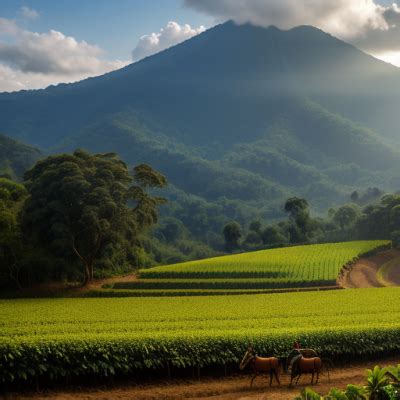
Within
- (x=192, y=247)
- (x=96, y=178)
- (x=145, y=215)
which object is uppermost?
(x=96, y=178)

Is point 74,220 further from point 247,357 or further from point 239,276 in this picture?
point 247,357

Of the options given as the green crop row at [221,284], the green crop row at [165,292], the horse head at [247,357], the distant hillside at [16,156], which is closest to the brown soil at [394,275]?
the green crop row at [221,284]

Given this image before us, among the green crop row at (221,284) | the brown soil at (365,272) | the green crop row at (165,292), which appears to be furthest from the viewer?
the brown soil at (365,272)

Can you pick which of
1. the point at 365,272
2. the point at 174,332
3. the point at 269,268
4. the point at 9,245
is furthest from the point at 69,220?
the point at 365,272

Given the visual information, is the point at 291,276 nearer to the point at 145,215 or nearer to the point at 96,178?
the point at 145,215

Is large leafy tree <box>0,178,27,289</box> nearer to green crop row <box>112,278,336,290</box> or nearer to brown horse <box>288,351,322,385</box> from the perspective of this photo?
green crop row <box>112,278,336,290</box>

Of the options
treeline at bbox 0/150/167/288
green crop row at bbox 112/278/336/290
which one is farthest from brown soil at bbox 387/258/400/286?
treeline at bbox 0/150/167/288

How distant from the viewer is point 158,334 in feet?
70.3

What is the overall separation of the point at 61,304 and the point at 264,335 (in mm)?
20437

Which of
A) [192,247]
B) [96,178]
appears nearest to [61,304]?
[96,178]

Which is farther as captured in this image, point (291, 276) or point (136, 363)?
point (291, 276)

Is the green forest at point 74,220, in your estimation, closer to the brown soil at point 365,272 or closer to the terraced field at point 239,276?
the terraced field at point 239,276

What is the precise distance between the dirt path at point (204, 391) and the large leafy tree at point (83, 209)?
2622cm

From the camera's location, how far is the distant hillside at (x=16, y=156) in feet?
449
